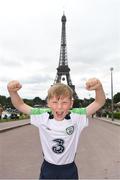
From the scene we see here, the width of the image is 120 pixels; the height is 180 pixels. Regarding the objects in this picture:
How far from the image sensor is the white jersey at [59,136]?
409 centimetres

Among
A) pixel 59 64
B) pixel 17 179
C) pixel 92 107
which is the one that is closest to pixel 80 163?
pixel 17 179

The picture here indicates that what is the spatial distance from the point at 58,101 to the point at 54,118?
223 millimetres

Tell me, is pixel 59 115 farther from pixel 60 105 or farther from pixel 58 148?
pixel 58 148

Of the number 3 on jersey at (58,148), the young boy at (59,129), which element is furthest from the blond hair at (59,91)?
the number 3 on jersey at (58,148)

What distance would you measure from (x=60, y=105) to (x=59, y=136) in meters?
0.27

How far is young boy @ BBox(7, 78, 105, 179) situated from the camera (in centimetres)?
408

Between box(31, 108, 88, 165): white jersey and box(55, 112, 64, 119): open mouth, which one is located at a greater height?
box(55, 112, 64, 119): open mouth

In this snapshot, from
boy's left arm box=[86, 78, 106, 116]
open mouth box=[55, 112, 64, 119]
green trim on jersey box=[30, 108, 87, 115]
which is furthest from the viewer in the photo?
green trim on jersey box=[30, 108, 87, 115]

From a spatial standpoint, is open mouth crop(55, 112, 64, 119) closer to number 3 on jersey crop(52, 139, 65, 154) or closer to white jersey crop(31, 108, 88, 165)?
white jersey crop(31, 108, 88, 165)

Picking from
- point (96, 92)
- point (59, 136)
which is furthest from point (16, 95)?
point (96, 92)

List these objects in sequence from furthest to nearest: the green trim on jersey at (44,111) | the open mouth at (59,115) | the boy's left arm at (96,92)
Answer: the green trim on jersey at (44,111) → the open mouth at (59,115) → the boy's left arm at (96,92)

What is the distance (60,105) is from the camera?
4125mm

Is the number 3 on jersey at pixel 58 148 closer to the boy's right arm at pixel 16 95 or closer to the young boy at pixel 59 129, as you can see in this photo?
the young boy at pixel 59 129

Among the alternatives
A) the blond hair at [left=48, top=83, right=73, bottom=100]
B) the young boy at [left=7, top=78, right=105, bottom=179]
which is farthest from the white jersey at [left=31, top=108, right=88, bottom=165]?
the blond hair at [left=48, top=83, right=73, bottom=100]
